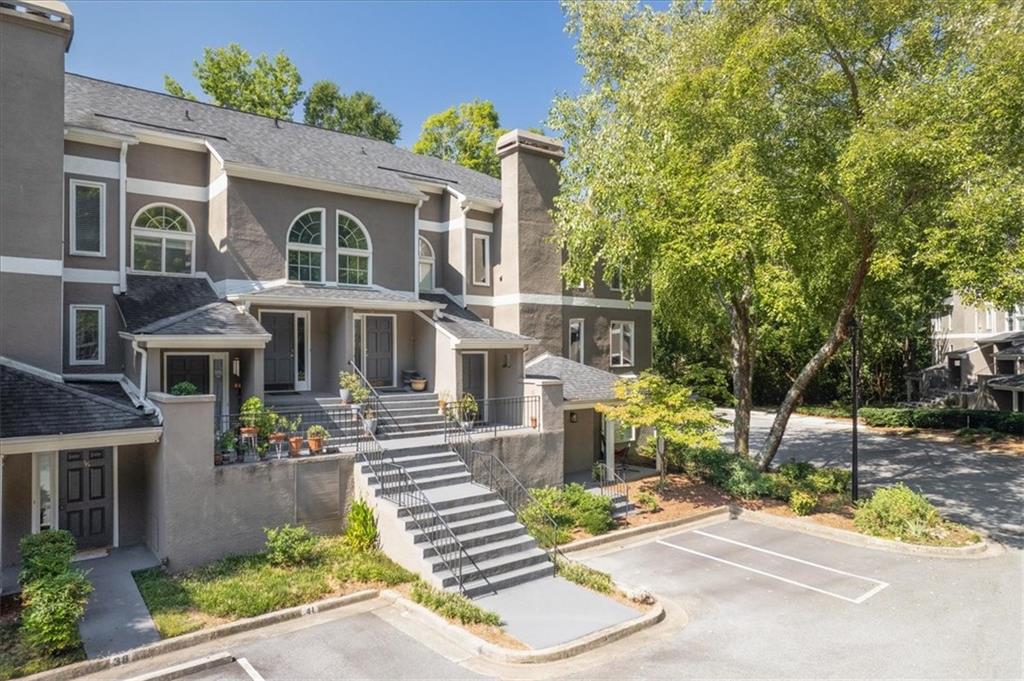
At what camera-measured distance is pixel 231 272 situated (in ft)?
50.6

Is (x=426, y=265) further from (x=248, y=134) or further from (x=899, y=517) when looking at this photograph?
(x=899, y=517)

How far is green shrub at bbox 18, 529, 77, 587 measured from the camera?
28.7ft

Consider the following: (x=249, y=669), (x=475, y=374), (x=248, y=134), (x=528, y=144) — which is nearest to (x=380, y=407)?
(x=475, y=374)

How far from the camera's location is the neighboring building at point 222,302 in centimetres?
1133

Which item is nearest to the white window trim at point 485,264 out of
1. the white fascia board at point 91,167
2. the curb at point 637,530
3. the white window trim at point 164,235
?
the white window trim at point 164,235

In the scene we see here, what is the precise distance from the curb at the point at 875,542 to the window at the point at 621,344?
9787 mm

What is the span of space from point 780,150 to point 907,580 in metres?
10.7

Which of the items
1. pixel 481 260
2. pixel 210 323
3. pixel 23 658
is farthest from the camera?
pixel 481 260

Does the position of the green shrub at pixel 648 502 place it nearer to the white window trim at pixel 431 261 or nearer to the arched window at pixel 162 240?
the white window trim at pixel 431 261

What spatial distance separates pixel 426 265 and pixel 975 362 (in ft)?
119

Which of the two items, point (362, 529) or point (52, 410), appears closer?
point (52, 410)

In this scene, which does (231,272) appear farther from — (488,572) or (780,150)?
(780,150)

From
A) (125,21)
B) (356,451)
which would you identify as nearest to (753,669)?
(356,451)

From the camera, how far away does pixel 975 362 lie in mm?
36281
